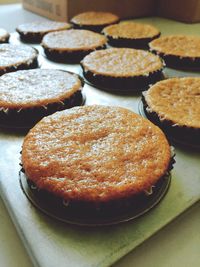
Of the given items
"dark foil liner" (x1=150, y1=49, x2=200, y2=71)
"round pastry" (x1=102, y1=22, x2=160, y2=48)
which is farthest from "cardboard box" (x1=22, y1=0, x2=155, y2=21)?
"dark foil liner" (x1=150, y1=49, x2=200, y2=71)

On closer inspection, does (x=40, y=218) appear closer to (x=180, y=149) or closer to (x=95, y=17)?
(x=180, y=149)

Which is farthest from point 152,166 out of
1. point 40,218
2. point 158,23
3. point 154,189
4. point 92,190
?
point 158,23

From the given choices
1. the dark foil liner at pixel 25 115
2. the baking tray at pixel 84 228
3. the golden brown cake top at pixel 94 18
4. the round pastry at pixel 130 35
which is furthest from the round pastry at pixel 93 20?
the baking tray at pixel 84 228

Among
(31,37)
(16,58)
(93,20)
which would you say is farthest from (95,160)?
(93,20)

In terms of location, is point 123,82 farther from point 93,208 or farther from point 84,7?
point 84,7

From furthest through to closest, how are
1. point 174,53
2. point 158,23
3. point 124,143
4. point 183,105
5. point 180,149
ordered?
point 158,23 → point 174,53 → point 183,105 → point 180,149 → point 124,143
